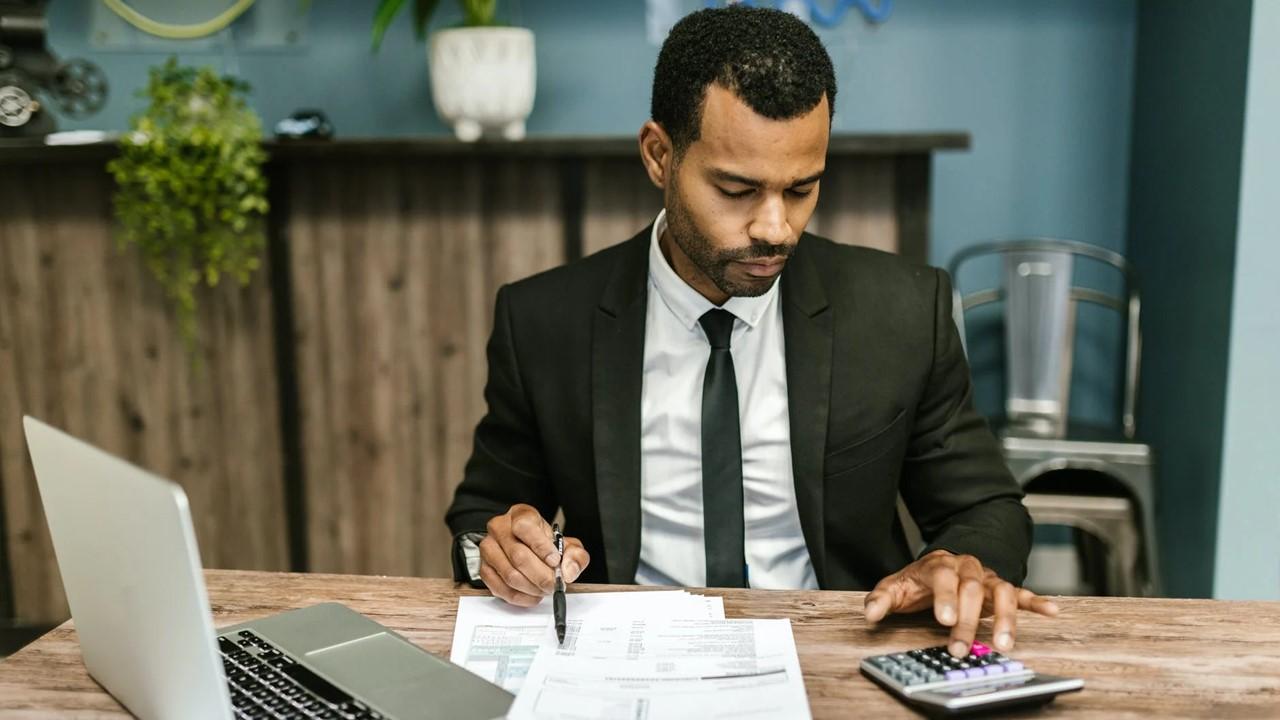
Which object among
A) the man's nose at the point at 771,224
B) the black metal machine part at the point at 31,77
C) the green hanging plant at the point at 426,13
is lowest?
the man's nose at the point at 771,224

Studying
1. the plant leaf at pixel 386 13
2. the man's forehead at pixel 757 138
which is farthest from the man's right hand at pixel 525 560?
the plant leaf at pixel 386 13

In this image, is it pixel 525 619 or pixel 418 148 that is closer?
pixel 525 619

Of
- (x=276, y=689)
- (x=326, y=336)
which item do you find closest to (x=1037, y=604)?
(x=276, y=689)

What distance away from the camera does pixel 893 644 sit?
103 centimetres

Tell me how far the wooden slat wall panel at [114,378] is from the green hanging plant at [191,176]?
115mm

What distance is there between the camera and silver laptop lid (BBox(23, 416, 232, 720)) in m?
0.74

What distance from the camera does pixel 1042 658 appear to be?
1.00 meters

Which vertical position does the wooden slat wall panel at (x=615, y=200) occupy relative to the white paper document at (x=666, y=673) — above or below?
above

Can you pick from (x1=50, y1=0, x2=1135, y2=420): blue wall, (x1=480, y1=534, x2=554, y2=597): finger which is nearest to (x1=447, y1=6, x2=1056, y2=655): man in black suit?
(x1=480, y1=534, x2=554, y2=597): finger

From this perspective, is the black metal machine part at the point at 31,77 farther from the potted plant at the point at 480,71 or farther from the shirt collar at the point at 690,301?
the shirt collar at the point at 690,301

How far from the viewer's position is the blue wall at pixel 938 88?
2.92 meters

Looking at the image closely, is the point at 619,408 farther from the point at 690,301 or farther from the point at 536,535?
the point at 536,535

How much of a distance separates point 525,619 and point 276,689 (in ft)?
0.85

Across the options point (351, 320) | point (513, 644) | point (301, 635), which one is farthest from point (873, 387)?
point (351, 320)
